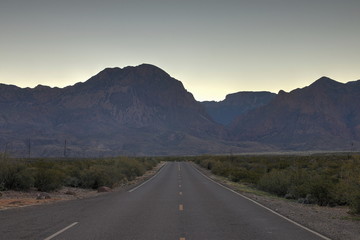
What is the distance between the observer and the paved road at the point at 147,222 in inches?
438

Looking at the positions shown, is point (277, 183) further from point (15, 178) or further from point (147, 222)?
point (147, 222)

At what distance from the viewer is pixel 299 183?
26875 mm

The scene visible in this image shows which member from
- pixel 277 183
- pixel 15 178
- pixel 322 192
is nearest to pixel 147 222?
pixel 322 192

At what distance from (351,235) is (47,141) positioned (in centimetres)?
18043

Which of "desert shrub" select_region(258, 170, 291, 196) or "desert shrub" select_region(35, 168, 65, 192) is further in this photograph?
"desert shrub" select_region(258, 170, 291, 196)

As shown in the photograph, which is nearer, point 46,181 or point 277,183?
point 46,181

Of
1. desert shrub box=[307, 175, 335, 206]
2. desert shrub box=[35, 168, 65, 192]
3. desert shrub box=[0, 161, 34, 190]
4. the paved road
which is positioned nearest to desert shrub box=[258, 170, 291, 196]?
desert shrub box=[307, 175, 335, 206]

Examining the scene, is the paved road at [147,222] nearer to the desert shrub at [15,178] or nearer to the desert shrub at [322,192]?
the desert shrub at [322,192]

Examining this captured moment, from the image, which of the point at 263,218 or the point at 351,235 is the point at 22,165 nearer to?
the point at 263,218

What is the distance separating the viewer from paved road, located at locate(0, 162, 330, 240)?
11117mm

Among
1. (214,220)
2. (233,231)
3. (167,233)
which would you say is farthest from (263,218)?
(167,233)

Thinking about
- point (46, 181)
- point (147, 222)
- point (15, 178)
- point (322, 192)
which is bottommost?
point (147, 222)

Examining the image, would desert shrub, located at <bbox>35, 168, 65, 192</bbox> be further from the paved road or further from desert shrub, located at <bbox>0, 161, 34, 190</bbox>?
the paved road

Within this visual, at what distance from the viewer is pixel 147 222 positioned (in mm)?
13289
